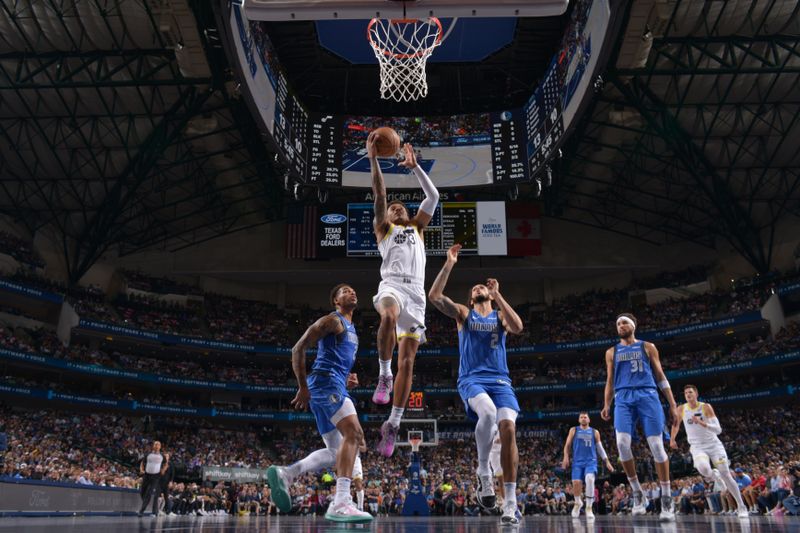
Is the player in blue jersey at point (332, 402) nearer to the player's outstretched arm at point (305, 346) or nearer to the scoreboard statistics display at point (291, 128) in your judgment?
the player's outstretched arm at point (305, 346)

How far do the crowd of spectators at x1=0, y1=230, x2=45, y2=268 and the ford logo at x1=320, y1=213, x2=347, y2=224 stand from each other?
14951 mm

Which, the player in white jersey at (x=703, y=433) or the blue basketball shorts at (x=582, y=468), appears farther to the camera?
the blue basketball shorts at (x=582, y=468)

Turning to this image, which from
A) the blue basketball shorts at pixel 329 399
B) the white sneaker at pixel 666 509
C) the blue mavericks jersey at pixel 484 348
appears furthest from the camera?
the white sneaker at pixel 666 509

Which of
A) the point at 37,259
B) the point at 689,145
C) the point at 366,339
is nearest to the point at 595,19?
the point at 689,145

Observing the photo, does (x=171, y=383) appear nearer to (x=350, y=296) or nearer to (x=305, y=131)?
(x=305, y=131)

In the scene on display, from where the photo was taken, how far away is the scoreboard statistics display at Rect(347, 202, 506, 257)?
29172 millimetres

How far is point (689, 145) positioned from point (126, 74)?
72.0 feet

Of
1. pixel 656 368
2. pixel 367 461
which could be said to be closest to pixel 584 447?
pixel 656 368

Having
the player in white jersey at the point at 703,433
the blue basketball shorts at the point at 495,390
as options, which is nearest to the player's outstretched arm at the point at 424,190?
the blue basketball shorts at the point at 495,390

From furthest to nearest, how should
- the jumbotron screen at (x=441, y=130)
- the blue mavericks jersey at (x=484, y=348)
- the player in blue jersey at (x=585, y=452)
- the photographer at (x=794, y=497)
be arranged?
the jumbotron screen at (x=441, y=130)
the photographer at (x=794, y=497)
the player in blue jersey at (x=585, y=452)
the blue mavericks jersey at (x=484, y=348)

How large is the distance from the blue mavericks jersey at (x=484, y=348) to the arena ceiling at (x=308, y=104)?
14463 mm

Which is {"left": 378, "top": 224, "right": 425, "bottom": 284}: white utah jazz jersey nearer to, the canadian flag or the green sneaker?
the green sneaker

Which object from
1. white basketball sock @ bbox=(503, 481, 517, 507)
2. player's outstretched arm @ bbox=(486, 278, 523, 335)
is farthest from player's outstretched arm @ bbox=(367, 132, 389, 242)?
white basketball sock @ bbox=(503, 481, 517, 507)

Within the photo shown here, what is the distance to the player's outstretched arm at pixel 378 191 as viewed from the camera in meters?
6.46
